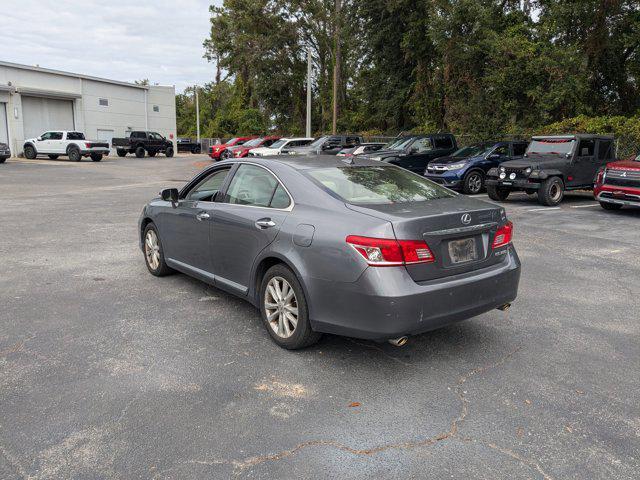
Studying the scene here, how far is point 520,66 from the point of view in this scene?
21141mm

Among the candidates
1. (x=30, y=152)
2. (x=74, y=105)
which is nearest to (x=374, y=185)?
(x=30, y=152)

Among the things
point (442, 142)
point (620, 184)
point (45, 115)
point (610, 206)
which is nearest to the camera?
point (620, 184)

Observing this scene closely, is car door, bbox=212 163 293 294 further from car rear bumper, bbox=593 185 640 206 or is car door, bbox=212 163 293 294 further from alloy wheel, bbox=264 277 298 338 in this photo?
car rear bumper, bbox=593 185 640 206

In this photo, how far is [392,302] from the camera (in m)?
3.55

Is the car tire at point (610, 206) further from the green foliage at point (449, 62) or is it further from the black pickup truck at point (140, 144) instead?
the black pickup truck at point (140, 144)

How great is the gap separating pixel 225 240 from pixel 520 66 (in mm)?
19836

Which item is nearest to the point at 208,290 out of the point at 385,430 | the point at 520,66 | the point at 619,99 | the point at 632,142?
the point at 385,430

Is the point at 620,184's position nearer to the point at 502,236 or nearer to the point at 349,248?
the point at 502,236

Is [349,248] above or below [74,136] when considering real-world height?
below

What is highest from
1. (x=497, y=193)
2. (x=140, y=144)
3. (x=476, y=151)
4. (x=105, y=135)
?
(x=105, y=135)

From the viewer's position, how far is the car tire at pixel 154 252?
6214 mm

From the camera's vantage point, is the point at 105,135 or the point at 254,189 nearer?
the point at 254,189

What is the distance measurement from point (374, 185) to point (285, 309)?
1315 millimetres

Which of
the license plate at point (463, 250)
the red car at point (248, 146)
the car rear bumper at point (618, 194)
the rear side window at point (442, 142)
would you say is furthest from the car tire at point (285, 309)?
the red car at point (248, 146)
